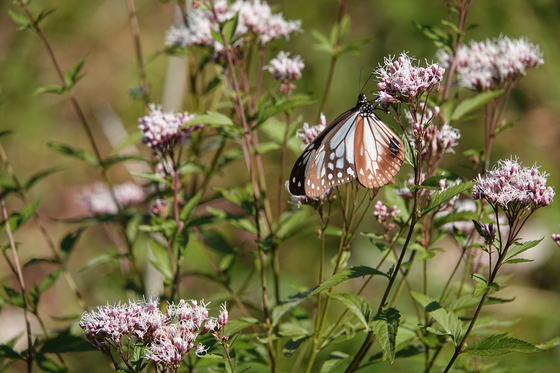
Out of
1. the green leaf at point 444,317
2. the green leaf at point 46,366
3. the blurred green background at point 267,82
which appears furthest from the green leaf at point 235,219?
the blurred green background at point 267,82

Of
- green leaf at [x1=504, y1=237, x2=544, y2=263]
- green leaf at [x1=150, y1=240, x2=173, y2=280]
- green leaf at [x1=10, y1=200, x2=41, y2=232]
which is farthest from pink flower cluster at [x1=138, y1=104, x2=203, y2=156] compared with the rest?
green leaf at [x1=504, y1=237, x2=544, y2=263]

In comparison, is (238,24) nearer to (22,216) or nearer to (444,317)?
(22,216)

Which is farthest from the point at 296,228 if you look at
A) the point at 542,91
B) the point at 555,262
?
the point at 542,91

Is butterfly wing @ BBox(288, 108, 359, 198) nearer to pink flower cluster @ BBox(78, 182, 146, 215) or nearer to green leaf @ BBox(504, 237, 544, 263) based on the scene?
green leaf @ BBox(504, 237, 544, 263)

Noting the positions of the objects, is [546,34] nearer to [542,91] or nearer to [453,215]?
[542,91]

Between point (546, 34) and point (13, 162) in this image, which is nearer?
point (546, 34)

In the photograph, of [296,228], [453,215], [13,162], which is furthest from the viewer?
[13,162]
